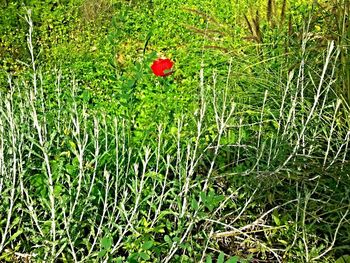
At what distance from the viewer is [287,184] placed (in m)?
2.62

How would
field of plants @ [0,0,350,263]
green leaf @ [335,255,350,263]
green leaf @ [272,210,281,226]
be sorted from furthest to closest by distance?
green leaf @ [272,210,281,226] → green leaf @ [335,255,350,263] → field of plants @ [0,0,350,263]

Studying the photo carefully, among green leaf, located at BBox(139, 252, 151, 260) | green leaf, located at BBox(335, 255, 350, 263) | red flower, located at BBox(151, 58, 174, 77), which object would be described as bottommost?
green leaf, located at BBox(335, 255, 350, 263)

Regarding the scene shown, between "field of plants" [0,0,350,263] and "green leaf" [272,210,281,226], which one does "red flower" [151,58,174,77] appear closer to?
"field of plants" [0,0,350,263]

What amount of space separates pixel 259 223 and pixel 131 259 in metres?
0.74

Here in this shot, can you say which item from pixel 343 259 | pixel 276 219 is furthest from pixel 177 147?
pixel 343 259

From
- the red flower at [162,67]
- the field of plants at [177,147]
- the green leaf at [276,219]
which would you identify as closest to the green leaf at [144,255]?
the field of plants at [177,147]

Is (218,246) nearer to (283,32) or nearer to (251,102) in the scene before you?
(251,102)

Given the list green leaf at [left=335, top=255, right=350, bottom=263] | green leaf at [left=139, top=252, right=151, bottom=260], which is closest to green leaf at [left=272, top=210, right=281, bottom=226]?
green leaf at [left=335, top=255, right=350, bottom=263]

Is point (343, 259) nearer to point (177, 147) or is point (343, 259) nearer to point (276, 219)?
point (276, 219)

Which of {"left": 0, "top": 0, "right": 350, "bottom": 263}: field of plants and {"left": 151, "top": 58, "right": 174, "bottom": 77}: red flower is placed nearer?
{"left": 0, "top": 0, "right": 350, "bottom": 263}: field of plants

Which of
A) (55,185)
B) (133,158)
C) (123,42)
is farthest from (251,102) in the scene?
(123,42)

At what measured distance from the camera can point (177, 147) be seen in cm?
239

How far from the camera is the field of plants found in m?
2.09

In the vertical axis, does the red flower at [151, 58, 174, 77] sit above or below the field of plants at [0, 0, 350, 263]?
above
